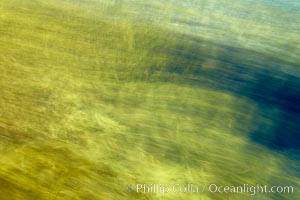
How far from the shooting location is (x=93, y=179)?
0.65 meters

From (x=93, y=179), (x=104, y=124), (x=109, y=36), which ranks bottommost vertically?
(x=93, y=179)

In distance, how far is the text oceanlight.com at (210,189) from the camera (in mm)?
646

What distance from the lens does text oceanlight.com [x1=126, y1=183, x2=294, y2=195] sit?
0.65 m

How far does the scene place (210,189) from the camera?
0.65 meters

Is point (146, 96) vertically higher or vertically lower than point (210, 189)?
higher

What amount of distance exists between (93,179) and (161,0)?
1.34 ft

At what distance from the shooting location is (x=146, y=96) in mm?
712

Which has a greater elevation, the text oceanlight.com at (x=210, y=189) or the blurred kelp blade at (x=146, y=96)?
the blurred kelp blade at (x=146, y=96)

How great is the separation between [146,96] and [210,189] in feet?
0.73

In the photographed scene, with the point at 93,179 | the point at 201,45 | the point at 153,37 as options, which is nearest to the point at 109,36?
the point at 153,37

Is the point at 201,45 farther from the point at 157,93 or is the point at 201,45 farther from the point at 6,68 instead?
the point at 6,68

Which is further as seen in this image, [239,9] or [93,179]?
[239,9]

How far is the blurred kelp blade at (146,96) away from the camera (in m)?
0.66

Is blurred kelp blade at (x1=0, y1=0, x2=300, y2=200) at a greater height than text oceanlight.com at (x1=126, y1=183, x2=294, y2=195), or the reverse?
blurred kelp blade at (x1=0, y1=0, x2=300, y2=200)
